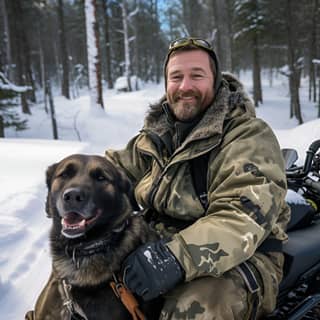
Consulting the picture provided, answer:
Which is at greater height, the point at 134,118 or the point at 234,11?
the point at 234,11

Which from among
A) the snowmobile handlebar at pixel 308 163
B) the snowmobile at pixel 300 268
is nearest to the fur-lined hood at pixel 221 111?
the snowmobile at pixel 300 268

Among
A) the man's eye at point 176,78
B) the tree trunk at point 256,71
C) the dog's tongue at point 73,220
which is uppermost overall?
the tree trunk at point 256,71

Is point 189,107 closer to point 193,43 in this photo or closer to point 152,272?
point 193,43

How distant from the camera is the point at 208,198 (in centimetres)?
204

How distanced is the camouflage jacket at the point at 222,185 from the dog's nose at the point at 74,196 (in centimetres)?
47

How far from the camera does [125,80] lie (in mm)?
25422

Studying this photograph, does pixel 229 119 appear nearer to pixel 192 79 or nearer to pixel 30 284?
pixel 192 79

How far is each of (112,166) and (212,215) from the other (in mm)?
653

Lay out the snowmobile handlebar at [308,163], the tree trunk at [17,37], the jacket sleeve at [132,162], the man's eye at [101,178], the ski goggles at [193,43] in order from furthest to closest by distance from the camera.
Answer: the tree trunk at [17,37] < the snowmobile handlebar at [308,163] < the jacket sleeve at [132,162] < the ski goggles at [193,43] < the man's eye at [101,178]

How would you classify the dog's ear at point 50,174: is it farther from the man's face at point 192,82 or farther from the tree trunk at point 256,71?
the tree trunk at point 256,71

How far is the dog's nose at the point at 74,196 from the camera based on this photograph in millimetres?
1833

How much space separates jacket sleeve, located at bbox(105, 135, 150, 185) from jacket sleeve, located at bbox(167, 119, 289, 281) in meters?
0.70

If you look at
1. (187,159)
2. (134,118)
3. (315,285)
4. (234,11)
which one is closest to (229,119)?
(187,159)

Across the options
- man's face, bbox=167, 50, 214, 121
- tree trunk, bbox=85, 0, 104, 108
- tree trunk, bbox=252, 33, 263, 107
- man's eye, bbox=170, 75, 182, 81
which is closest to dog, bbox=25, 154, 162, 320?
man's face, bbox=167, 50, 214, 121
